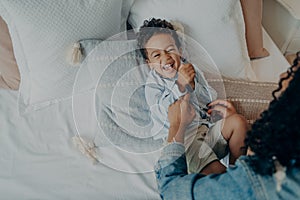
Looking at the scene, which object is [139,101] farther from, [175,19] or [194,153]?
[175,19]

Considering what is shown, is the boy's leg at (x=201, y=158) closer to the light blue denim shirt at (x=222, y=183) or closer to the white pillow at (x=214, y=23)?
the light blue denim shirt at (x=222, y=183)

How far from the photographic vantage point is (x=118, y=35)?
1189mm

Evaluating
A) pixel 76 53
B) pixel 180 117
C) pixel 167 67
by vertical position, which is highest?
pixel 76 53

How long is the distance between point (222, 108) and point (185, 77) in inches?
6.4

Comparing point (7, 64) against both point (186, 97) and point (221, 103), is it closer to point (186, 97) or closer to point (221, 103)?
point (186, 97)

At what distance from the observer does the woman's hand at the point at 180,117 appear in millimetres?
952

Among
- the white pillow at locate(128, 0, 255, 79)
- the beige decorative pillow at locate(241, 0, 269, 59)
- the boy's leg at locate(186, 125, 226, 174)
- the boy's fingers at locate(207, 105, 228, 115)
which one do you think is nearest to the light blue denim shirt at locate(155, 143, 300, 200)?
the boy's leg at locate(186, 125, 226, 174)

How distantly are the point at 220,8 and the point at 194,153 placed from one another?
1.93ft

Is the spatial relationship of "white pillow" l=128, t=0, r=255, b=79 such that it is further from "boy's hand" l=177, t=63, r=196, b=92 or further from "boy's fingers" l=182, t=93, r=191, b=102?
"boy's fingers" l=182, t=93, r=191, b=102

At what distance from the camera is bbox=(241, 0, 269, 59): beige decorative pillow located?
144cm

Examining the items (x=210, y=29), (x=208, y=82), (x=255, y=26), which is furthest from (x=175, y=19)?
(x=255, y=26)

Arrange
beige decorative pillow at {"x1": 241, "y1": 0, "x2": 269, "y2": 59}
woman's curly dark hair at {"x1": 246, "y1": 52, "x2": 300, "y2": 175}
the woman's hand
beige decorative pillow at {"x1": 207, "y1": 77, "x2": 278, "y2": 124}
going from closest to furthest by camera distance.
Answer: woman's curly dark hair at {"x1": 246, "y1": 52, "x2": 300, "y2": 175}
the woman's hand
beige decorative pillow at {"x1": 207, "y1": 77, "x2": 278, "y2": 124}
beige decorative pillow at {"x1": 241, "y1": 0, "x2": 269, "y2": 59}

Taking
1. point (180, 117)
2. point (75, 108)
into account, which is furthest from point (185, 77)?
point (75, 108)

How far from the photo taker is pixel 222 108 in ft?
3.69
